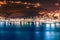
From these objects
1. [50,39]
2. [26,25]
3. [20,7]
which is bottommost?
[50,39]

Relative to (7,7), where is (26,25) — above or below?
below

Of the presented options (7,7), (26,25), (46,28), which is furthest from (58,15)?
(7,7)

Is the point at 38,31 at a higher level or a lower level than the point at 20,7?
lower

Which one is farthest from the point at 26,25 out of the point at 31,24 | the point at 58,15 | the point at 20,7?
the point at 58,15

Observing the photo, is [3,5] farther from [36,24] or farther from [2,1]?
[36,24]

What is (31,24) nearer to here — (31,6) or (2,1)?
(31,6)
